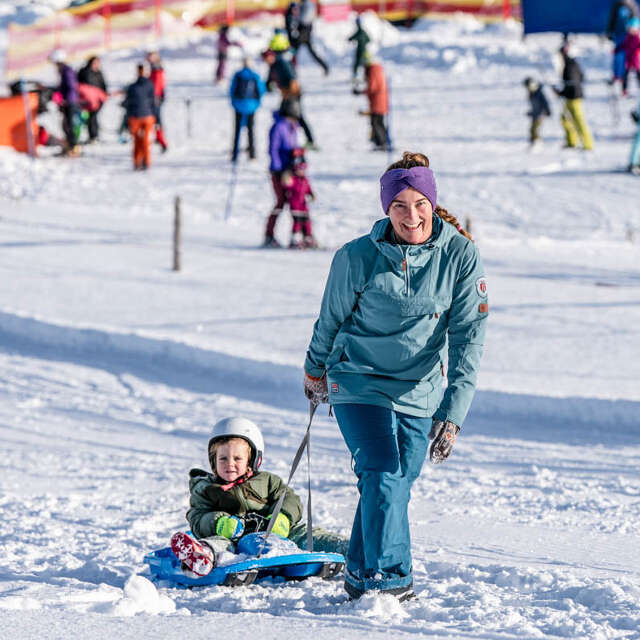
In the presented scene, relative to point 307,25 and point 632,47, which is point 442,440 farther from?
point 307,25

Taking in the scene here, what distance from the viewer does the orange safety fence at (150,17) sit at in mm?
27406

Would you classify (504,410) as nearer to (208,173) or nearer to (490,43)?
(208,173)

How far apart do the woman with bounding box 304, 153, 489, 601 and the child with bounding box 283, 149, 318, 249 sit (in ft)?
26.6

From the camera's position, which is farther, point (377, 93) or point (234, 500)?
point (377, 93)

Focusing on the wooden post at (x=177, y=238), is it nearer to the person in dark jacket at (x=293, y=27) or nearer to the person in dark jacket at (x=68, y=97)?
the person in dark jacket at (x=68, y=97)

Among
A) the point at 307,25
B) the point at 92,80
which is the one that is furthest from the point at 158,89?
the point at 307,25

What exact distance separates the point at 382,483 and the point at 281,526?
0.99 m

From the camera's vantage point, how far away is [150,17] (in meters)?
30.3

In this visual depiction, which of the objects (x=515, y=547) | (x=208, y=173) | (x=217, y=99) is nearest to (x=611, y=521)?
(x=515, y=547)

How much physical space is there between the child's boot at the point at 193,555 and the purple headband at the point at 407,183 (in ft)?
4.74

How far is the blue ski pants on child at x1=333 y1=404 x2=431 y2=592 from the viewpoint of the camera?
403 centimetres

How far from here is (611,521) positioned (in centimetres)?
573

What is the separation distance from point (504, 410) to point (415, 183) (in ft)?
14.3

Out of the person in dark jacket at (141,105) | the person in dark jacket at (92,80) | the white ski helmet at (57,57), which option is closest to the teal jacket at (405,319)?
the person in dark jacket at (141,105)
